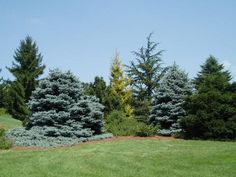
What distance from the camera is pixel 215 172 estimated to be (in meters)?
11.4

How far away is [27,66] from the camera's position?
143 feet

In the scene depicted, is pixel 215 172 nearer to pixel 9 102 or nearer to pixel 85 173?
→ pixel 85 173

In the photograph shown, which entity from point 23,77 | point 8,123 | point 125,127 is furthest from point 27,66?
point 125,127

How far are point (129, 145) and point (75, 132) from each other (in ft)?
13.1

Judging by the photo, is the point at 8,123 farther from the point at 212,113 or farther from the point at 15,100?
the point at 212,113

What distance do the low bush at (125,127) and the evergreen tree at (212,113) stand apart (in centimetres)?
194

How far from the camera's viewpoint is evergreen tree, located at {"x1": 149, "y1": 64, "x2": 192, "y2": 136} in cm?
2345

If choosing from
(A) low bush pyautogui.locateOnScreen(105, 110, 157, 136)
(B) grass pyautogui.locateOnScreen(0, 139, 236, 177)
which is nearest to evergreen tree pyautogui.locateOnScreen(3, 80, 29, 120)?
(A) low bush pyautogui.locateOnScreen(105, 110, 157, 136)

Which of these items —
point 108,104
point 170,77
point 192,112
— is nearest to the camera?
point 192,112

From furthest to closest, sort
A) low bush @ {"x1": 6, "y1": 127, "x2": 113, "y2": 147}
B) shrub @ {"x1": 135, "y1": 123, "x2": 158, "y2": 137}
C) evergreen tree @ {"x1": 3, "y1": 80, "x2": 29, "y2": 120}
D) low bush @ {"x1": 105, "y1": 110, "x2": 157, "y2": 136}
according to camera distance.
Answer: evergreen tree @ {"x1": 3, "y1": 80, "x2": 29, "y2": 120}
low bush @ {"x1": 105, "y1": 110, "x2": 157, "y2": 136}
shrub @ {"x1": 135, "y1": 123, "x2": 158, "y2": 137}
low bush @ {"x1": 6, "y1": 127, "x2": 113, "y2": 147}

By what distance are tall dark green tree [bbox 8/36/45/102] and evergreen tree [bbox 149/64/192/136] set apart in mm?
19890

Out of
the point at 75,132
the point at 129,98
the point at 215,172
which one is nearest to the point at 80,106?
the point at 75,132

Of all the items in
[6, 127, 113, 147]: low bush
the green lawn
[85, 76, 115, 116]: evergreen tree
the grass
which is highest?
[85, 76, 115, 116]: evergreen tree

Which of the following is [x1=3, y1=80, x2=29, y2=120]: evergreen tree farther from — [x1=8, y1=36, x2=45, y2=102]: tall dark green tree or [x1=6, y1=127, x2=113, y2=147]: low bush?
[x1=6, y1=127, x2=113, y2=147]: low bush
